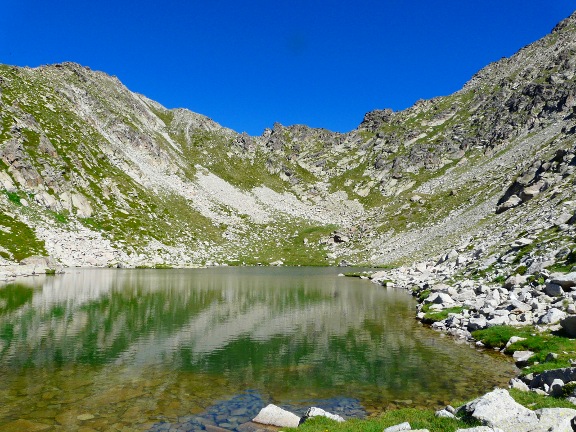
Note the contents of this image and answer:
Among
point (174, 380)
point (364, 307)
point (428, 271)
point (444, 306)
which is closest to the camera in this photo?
point (174, 380)

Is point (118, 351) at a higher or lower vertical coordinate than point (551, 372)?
lower

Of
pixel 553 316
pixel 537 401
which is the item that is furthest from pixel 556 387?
pixel 553 316

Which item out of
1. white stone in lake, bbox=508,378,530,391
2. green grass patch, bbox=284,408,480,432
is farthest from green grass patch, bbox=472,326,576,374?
green grass patch, bbox=284,408,480,432

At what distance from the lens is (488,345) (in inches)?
1200

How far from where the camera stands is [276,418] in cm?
1755

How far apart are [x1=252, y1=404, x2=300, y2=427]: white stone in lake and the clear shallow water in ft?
9.31

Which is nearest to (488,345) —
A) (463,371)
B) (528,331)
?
(528,331)

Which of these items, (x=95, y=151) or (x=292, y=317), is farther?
(x=95, y=151)

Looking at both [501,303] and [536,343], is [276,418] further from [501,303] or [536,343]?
[501,303]

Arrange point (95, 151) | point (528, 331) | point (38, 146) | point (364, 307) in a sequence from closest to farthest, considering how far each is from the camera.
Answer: point (528, 331)
point (364, 307)
point (38, 146)
point (95, 151)

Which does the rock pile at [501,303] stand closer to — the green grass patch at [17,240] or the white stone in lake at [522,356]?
the white stone in lake at [522,356]

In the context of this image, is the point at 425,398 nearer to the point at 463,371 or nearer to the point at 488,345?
the point at 463,371

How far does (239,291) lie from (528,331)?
4756 centimetres

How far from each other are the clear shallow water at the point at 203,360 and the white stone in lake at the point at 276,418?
2.84 metres
